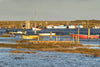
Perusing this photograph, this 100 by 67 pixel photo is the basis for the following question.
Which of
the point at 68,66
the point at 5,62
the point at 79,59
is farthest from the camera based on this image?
the point at 79,59

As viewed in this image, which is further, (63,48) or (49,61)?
(63,48)

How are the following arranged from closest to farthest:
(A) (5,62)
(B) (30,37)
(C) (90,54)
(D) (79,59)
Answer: (A) (5,62), (D) (79,59), (C) (90,54), (B) (30,37)

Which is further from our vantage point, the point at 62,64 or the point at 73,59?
the point at 73,59

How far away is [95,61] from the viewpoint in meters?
41.8

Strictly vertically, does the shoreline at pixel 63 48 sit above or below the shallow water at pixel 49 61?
below

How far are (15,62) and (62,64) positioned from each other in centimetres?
605

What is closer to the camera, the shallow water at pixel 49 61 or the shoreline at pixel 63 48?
the shallow water at pixel 49 61

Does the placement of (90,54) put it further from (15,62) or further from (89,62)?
(15,62)

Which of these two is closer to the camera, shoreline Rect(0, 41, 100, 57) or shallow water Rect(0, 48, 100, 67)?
shallow water Rect(0, 48, 100, 67)

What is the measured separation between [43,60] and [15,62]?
3974mm

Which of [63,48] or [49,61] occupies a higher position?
[49,61]

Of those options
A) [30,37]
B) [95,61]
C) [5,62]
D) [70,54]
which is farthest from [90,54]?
[30,37]

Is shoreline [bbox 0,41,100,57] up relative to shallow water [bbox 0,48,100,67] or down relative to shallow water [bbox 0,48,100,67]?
down

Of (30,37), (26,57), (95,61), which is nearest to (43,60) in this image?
(26,57)
